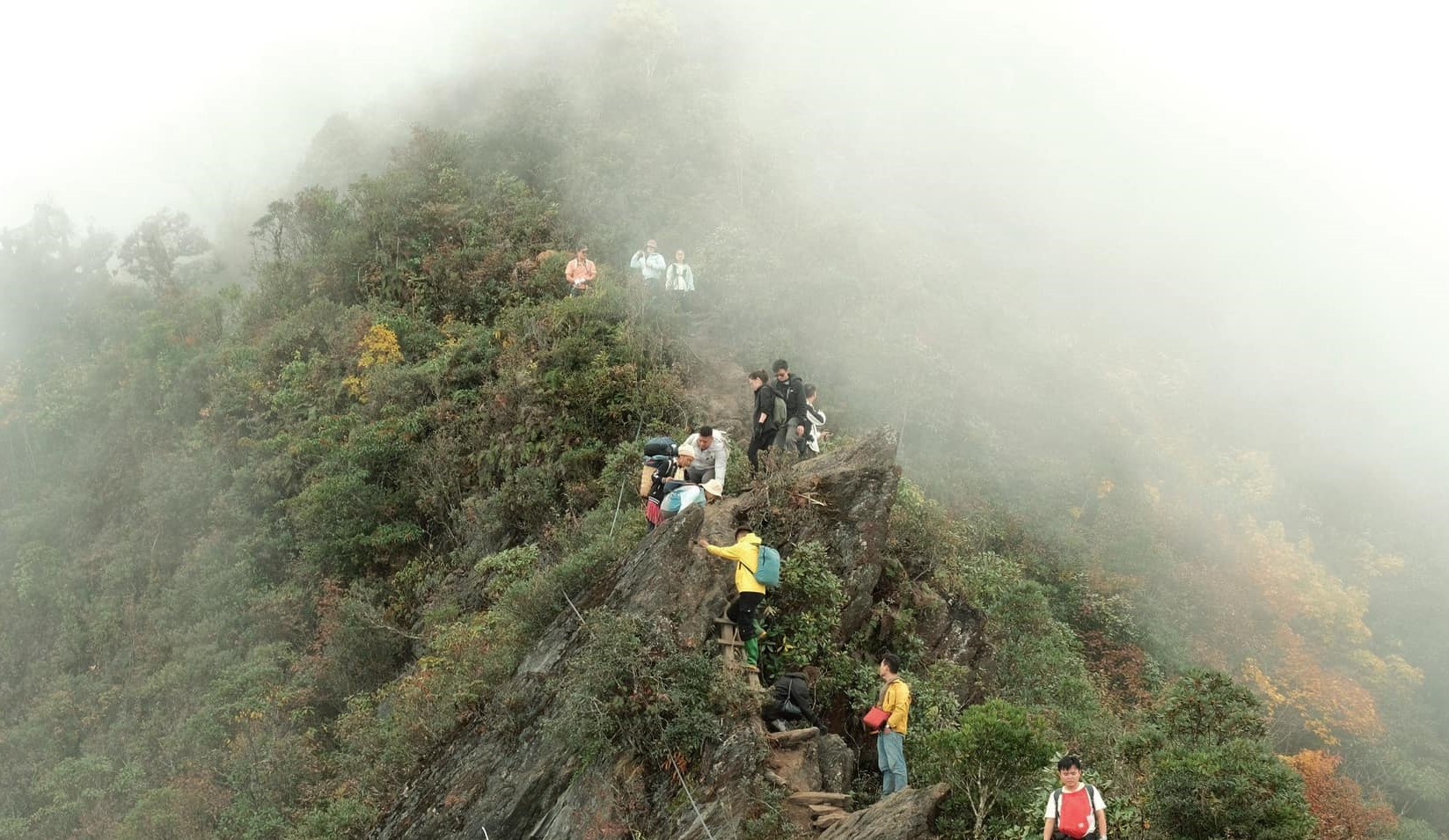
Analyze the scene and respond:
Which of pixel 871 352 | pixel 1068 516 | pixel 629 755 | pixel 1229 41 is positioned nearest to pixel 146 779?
pixel 629 755

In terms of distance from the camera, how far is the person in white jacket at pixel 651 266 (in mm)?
20103

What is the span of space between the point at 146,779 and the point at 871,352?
49.9 feet

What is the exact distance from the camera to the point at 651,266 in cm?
2012

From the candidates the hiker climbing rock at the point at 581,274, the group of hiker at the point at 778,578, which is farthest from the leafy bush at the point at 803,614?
the hiker climbing rock at the point at 581,274

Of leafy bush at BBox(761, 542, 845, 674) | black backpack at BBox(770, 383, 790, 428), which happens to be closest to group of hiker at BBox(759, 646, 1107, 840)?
leafy bush at BBox(761, 542, 845, 674)

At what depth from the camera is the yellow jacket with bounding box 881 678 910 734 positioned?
948 cm

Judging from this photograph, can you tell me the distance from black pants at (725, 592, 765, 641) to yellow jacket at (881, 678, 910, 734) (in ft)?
5.20

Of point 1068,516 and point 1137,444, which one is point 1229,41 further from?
point 1068,516

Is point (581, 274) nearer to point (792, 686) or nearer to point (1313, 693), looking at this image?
point (792, 686)

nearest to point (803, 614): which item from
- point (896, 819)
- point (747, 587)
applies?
point (747, 587)

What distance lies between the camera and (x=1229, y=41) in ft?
165

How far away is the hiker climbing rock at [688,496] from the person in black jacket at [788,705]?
7.17 feet

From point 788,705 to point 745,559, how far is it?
4.62 ft

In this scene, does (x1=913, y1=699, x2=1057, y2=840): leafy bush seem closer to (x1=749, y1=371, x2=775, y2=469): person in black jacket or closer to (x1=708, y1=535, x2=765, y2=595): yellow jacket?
(x1=708, y1=535, x2=765, y2=595): yellow jacket
